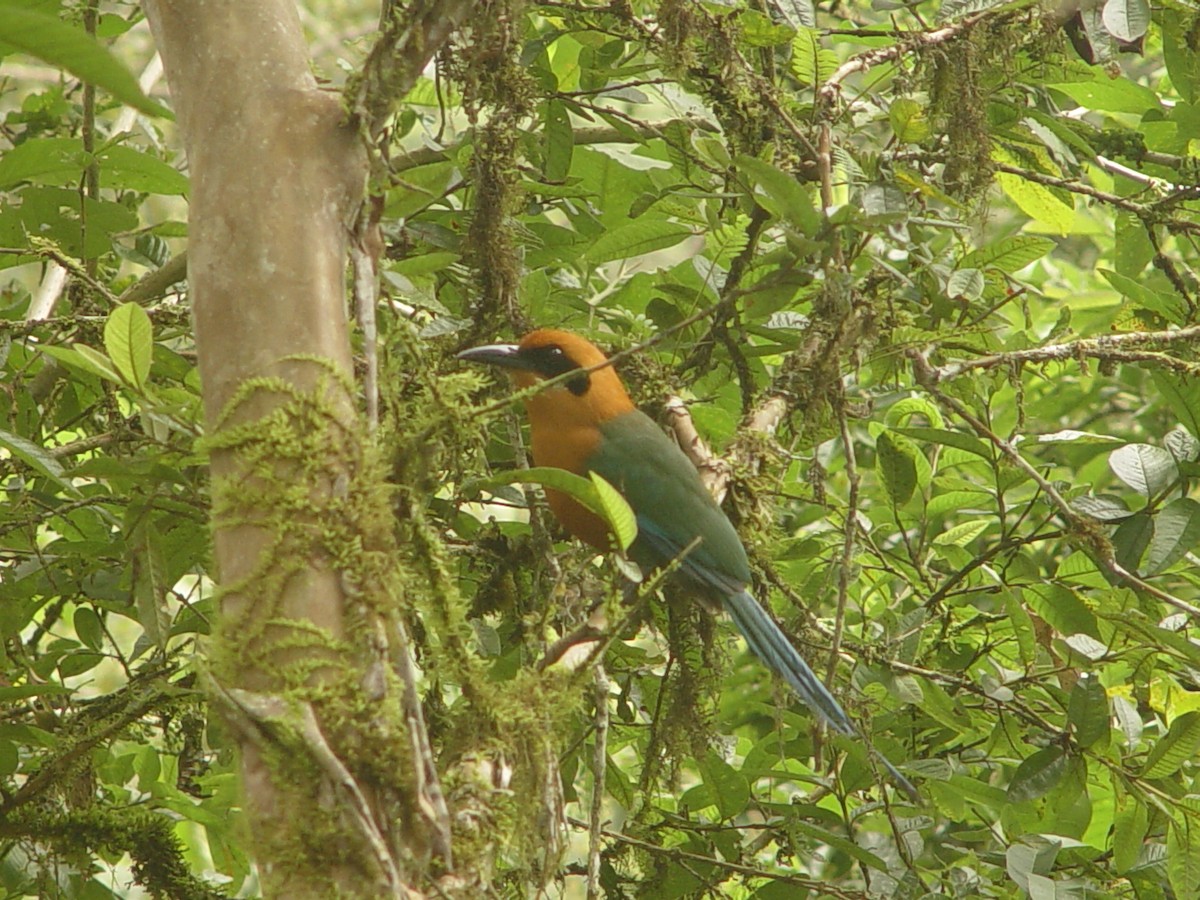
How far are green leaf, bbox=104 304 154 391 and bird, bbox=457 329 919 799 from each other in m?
0.77

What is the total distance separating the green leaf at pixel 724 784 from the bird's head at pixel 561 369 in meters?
0.93

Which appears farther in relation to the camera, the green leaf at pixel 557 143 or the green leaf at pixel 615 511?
the green leaf at pixel 557 143

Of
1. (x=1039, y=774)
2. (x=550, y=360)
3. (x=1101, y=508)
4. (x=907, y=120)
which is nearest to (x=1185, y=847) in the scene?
(x=1039, y=774)

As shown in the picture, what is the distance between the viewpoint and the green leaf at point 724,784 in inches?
117

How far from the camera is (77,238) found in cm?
314

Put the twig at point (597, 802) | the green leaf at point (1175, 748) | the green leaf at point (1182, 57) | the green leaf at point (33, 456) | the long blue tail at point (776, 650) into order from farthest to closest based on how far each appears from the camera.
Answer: the green leaf at point (1182, 57) < the long blue tail at point (776, 650) < the green leaf at point (1175, 748) < the green leaf at point (33, 456) < the twig at point (597, 802)

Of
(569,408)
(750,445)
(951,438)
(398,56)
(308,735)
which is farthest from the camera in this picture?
(569,408)

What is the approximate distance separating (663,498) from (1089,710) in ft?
3.80

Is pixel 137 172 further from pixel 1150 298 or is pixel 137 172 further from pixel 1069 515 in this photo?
pixel 1150 298

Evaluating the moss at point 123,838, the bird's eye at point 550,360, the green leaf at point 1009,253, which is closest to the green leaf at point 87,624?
the moss at point 123,838

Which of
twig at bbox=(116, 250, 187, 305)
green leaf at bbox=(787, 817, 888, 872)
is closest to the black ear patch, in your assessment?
twig at bbox=(116, 250, 187, 305)

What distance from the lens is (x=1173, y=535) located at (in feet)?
9.30

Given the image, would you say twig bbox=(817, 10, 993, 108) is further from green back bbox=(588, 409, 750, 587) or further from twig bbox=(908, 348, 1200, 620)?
green back bbox=(588, 409, 750, 587)

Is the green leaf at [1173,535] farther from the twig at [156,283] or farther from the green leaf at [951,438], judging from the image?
the twig at [156,283]
